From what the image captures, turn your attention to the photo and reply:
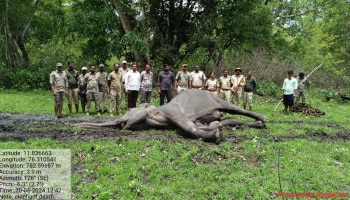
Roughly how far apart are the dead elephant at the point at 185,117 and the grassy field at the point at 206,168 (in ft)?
0.83

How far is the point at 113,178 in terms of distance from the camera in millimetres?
5605

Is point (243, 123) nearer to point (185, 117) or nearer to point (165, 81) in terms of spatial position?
point (185, 117)

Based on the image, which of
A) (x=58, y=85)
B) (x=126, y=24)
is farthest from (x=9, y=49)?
(x=58, y=85)

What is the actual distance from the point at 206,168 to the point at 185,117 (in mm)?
1958

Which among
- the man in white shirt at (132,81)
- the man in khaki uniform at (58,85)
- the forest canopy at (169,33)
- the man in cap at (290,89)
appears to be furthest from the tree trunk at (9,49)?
the man in cap at (290,89)

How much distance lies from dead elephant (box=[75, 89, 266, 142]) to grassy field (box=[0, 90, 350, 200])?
9.9 inches

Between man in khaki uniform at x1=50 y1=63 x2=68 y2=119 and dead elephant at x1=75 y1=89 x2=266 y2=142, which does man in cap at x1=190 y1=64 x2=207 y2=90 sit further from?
man in khaki uniform at x1=50 y1=63 x2=68 y2=119

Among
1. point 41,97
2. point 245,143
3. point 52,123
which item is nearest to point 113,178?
point 245,143

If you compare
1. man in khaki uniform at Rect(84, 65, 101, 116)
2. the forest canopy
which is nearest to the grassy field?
man in khaki uniform at Rect(84, 65, 101, 116)

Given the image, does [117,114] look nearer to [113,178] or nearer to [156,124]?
[156,124]

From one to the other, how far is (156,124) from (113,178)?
2.72 m

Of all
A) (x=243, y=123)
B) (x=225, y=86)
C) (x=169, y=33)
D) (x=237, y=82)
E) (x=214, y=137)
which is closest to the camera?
(x=214, y=137)

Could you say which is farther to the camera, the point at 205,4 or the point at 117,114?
the point at 205,4

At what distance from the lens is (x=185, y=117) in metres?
7.78
